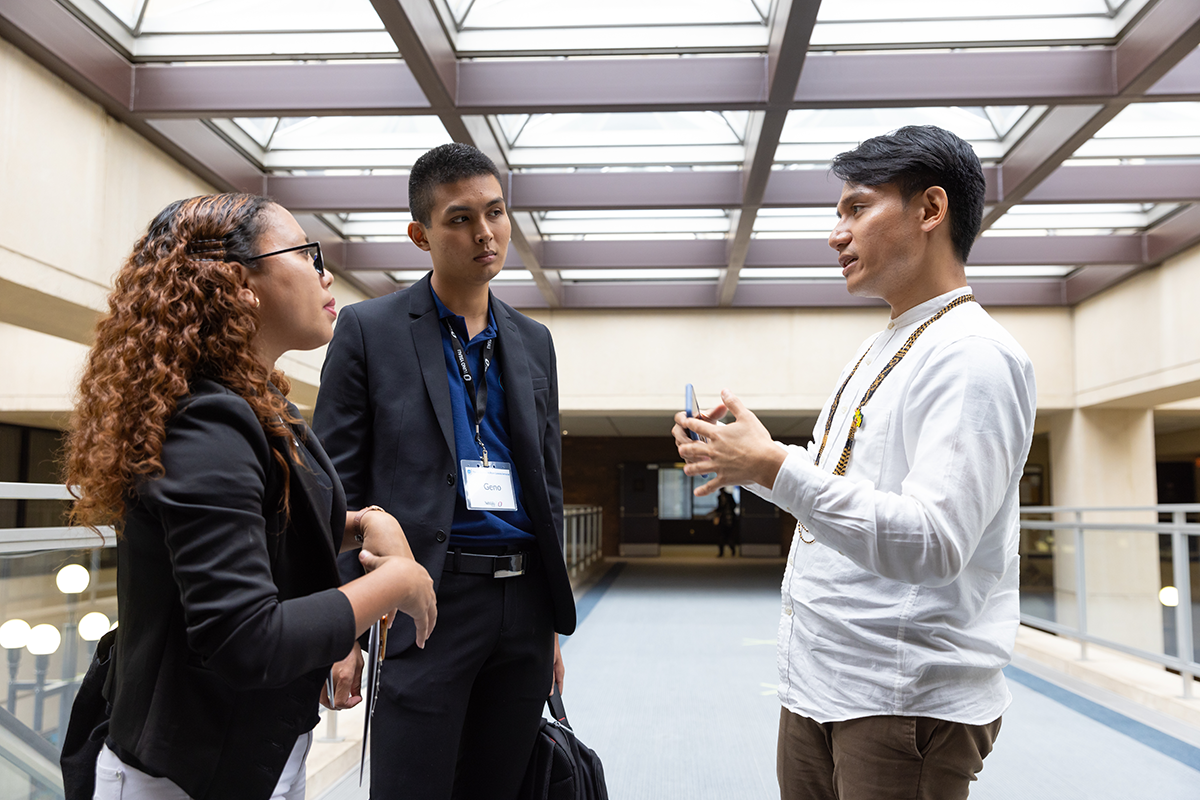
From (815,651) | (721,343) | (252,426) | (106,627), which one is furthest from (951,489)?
(721,343)

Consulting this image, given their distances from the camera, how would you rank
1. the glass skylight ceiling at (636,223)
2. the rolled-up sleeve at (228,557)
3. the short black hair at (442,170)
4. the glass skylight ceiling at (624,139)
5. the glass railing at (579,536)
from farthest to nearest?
the glass railing at (579,536), the glass skylight ceiling at (636,223), the glass skylight ceiling at (624,139), the short black hair at (442,170), the rolled-up sleeve at (228,557)

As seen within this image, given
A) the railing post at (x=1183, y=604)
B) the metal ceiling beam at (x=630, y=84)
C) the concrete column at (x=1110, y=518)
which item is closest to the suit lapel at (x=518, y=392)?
the metal ceiling beam at (x=630, y=84)

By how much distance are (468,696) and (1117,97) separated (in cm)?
549

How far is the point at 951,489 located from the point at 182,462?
2.95ft

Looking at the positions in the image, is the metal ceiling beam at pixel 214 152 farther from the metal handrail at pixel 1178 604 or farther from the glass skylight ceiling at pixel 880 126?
the metal handrail at pixel 1178 604

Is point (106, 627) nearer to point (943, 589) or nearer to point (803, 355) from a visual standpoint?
point (943, 589)

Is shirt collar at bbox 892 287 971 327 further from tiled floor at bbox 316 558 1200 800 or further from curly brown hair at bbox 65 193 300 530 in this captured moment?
tiled floor at bbox 316 558 1200 800

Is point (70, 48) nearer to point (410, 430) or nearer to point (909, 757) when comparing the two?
point (410, 430)

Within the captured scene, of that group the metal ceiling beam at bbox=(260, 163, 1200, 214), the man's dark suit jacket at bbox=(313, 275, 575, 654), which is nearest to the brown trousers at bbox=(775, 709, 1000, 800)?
the man's dark suit jacket at bbox=(313, 275, 575, 654)

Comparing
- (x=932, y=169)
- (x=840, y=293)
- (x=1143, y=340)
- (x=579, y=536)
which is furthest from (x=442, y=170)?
(x=579, y=536)

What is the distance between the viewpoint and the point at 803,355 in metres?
10.7

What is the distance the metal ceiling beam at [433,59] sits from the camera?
4422mm

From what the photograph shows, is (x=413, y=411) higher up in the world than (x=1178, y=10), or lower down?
lower down

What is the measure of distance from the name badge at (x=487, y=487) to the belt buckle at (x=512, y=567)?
9 cm
